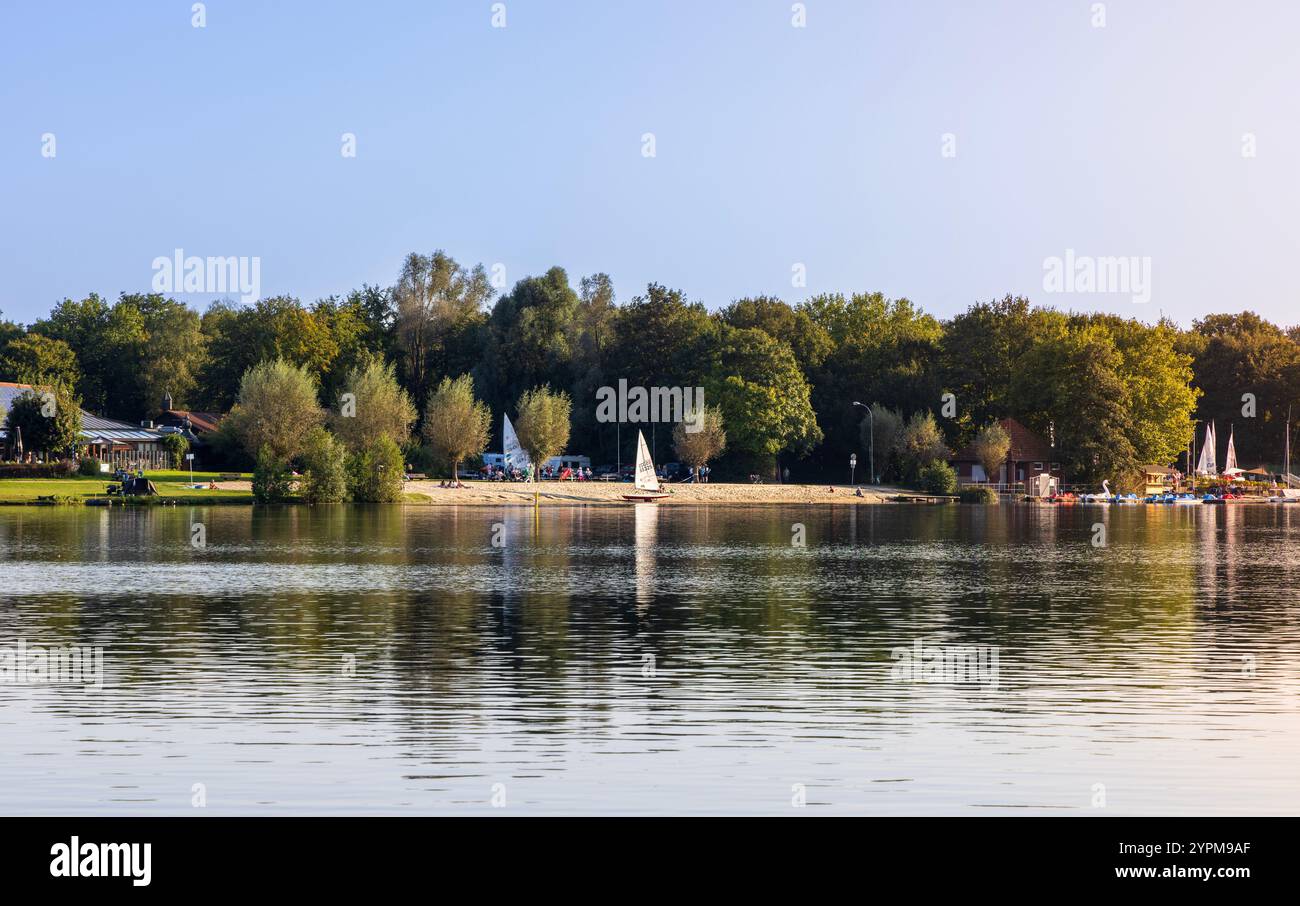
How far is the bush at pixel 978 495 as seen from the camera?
134 metres

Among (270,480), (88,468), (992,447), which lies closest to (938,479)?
(992,447)

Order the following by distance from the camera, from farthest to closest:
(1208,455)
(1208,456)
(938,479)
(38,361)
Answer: (1208,455)
(1208,456)
(38,361)
(938,479)

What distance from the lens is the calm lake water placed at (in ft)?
52.4

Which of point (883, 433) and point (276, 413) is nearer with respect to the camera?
point (276, 413)

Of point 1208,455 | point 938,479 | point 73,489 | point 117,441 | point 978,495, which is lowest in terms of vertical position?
point 978,495

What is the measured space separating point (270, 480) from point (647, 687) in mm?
86045

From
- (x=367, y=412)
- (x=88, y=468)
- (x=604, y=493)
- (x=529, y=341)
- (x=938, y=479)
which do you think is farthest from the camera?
(x=529, y=341)

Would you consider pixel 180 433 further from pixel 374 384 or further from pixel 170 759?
pixel 170 759

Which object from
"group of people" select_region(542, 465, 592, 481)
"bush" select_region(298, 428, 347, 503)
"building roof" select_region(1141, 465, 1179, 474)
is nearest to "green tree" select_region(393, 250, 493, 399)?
"group of people" select_region(542, 465, 592, 481)

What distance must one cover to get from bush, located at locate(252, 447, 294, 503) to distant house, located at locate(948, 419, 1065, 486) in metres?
73.2

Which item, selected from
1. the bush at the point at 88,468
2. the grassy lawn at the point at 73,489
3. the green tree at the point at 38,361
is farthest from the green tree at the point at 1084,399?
the green tree at the point at 38,361

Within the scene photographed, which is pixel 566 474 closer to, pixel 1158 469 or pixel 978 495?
pixel 978 495

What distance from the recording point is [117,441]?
12669 centimetres

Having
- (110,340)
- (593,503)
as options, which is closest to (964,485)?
(593,503)
